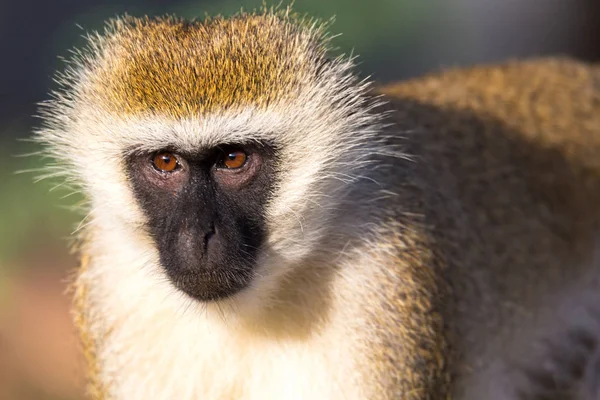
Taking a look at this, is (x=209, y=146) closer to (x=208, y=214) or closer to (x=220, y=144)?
(x=220, y=144)

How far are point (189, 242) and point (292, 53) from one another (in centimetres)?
55

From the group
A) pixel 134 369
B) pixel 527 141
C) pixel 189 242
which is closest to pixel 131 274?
pixel 134 369

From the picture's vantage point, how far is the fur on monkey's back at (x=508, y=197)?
8.25 ft

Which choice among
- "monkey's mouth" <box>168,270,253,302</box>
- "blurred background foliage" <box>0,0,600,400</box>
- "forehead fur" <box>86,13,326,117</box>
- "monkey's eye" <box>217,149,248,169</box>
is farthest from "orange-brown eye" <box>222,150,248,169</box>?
"blurred background foliage" <box>0,0,600,400</box>

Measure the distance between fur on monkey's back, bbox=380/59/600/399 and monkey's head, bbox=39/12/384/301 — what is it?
1.23 ft

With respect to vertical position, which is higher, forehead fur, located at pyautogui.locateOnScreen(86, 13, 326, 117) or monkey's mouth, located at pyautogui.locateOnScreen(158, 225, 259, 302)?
forehead fur, located at pyautogui.locateOnScreen(86, 13, 326, 117)

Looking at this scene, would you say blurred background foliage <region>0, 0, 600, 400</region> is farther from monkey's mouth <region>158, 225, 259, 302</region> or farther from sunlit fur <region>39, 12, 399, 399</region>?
monkey's mouth <region>158, 225, 259, 302</region>

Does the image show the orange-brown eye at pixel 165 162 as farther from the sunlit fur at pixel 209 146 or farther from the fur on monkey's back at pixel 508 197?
the fur on monkey's back at pixel 508 197

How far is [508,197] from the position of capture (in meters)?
2.80

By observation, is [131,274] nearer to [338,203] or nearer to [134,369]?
[134,369]

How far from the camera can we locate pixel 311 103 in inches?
81.4

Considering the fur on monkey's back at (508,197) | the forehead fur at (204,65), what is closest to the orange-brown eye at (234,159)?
the forehead fur at (204,65)

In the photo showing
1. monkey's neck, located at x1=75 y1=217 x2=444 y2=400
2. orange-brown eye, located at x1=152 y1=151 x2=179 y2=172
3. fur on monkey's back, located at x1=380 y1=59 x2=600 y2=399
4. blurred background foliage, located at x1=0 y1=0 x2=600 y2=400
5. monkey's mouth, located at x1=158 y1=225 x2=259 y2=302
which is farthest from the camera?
blurred background foliage, located at x1=0 y1=0 x2=600 y2=400

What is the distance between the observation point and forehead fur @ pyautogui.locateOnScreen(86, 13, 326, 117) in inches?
78.5
